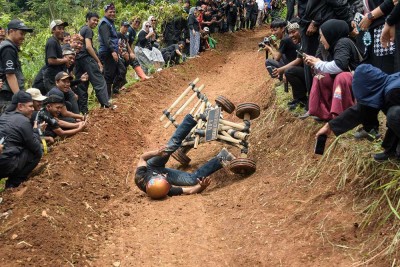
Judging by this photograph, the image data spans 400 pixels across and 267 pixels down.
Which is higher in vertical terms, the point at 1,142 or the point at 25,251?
the point at 1,142

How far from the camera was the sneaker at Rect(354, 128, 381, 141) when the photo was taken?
5.44m

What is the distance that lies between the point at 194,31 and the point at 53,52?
901cm

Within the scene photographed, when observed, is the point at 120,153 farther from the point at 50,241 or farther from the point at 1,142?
the point at 50,241

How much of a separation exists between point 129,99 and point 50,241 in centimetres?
658

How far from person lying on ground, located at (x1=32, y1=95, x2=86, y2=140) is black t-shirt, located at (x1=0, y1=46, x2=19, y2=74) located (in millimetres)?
778

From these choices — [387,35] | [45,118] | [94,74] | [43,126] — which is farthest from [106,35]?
[387,35]

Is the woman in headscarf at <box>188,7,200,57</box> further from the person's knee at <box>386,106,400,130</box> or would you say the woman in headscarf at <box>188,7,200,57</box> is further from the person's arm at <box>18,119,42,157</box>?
the person's knee at <box>386,106,400,130</box>

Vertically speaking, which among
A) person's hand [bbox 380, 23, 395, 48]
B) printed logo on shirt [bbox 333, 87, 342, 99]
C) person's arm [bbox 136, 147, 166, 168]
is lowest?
person's arm [bbox 136, 147, 166, 168]

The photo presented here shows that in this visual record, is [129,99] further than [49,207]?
Yes

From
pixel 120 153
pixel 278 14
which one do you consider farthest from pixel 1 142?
pixel 278 14

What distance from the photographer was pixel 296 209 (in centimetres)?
549

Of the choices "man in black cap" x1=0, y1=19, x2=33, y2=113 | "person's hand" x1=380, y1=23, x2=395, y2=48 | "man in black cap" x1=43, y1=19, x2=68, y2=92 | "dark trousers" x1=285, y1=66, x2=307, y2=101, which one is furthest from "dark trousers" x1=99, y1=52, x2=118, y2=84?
"person's hand" x1=380, y1=23, x2=395, y2=48

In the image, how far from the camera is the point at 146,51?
1452 centimetres

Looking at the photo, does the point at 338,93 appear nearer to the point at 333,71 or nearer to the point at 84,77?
the point at 333,71
